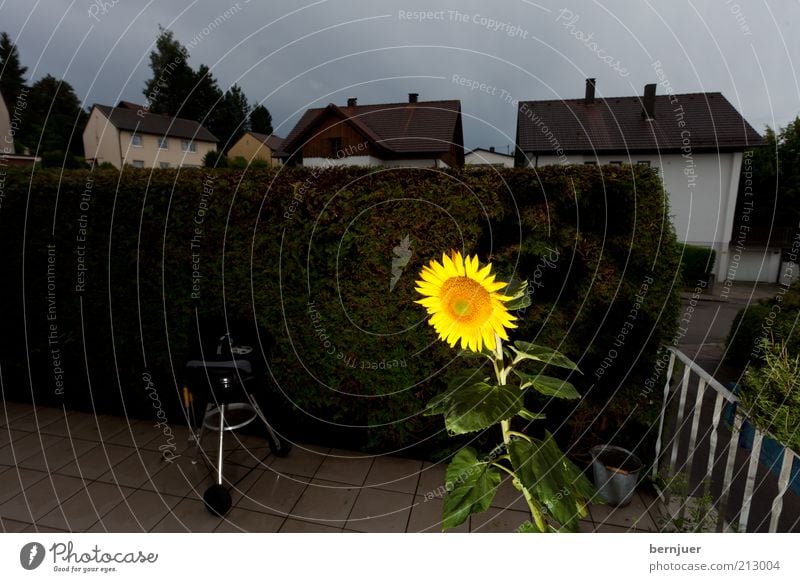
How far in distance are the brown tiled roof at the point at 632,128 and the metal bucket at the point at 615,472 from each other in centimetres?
1599

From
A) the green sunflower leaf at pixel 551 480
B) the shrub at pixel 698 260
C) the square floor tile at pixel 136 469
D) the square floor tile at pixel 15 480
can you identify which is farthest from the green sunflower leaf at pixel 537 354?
the shrub at pixel 698 260

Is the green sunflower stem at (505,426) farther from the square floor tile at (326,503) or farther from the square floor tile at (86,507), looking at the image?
the square floor tile at (86,507)

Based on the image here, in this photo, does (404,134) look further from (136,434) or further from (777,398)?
(777,398)

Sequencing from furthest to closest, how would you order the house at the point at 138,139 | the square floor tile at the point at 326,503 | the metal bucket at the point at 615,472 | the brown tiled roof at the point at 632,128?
1. the house at the point at 138,139
2. the brown tiled roof at the point at 632,128
3. the metal bucket at the point at 615,472
4. the square floor tile at the point at 326,503

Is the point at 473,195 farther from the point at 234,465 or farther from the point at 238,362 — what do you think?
the point at 234,465

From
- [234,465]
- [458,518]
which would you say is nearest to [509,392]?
[458,518]

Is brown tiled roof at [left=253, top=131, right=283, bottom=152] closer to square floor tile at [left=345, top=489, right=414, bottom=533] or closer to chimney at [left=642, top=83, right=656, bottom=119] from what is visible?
square floor tile at [left=345, top=489, right=414, bottom=533]

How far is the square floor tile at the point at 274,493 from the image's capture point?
3.57 meters

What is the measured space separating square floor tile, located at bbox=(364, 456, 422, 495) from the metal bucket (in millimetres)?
1490

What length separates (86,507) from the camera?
137 inches

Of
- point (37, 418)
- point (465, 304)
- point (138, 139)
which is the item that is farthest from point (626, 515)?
point (138, 139)

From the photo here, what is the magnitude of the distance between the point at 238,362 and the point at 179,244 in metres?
1.62
